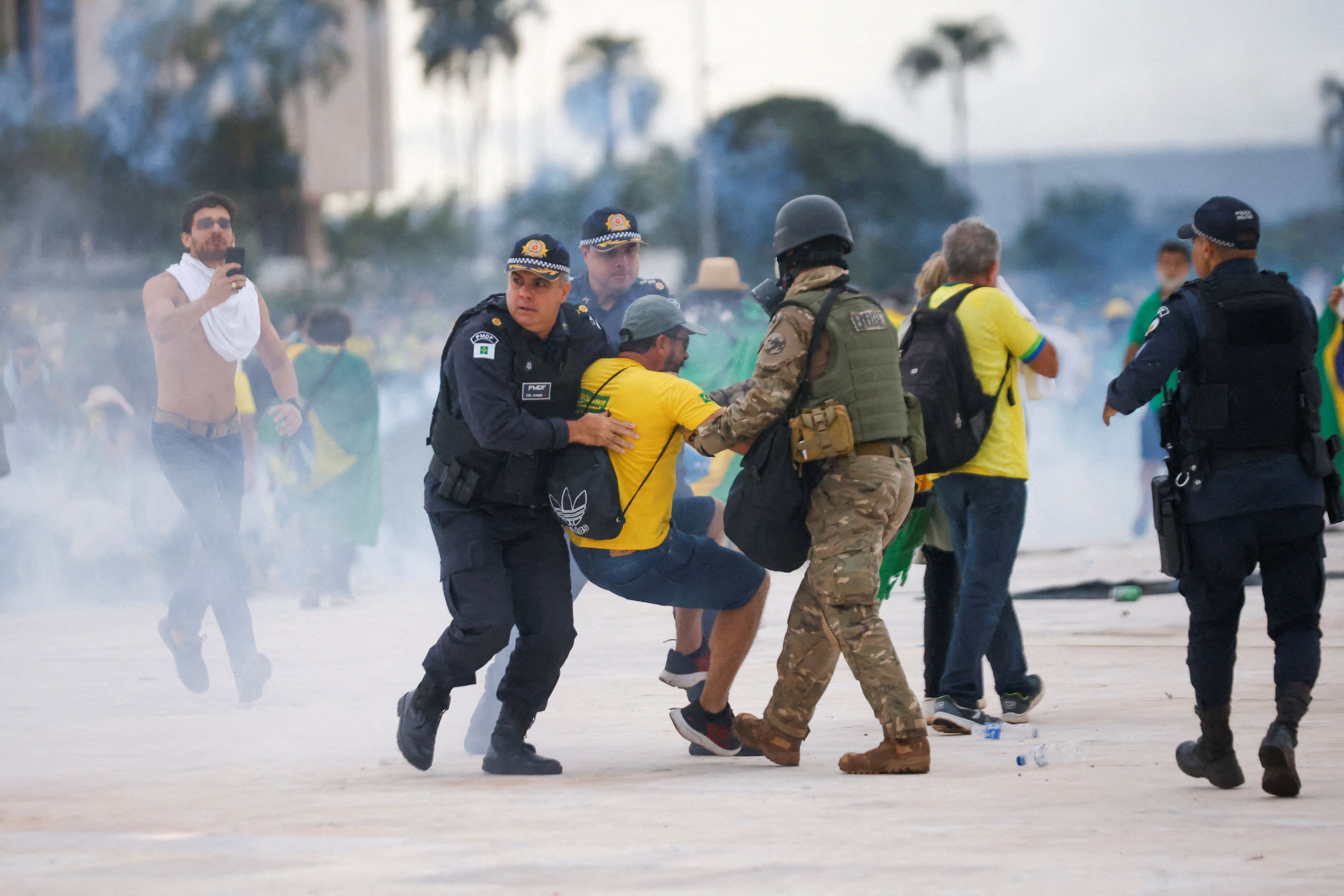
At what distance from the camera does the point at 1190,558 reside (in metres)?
4.71

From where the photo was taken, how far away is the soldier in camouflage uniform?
505cm

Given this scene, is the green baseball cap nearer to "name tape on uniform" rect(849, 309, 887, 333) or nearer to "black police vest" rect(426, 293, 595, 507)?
"black police vest" rect(426, 293, 595, 507)

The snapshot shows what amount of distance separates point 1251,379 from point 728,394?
65.8 inches

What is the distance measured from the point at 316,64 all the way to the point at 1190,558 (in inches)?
1734

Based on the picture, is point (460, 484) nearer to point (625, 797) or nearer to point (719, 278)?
point (625, 797)

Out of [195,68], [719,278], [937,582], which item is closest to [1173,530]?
[937,582]

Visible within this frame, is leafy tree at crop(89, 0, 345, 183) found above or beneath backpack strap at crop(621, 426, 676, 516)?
above

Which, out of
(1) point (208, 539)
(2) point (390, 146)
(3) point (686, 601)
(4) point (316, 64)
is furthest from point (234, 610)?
(2) point (390, 146)

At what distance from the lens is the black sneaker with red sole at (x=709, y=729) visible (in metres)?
5.44

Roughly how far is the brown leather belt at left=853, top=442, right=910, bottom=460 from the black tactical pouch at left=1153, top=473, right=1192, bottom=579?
0.80m

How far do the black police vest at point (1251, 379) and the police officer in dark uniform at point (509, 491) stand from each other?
1659mm

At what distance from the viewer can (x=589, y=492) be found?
513 cm

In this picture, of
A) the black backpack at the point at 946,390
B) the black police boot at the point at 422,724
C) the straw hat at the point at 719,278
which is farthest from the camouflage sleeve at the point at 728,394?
the straw hat at the point at 719,278

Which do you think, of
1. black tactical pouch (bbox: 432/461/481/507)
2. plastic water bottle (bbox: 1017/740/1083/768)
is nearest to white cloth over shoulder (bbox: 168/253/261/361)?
black tactical pouch (bbox: 432/461/481/507)
